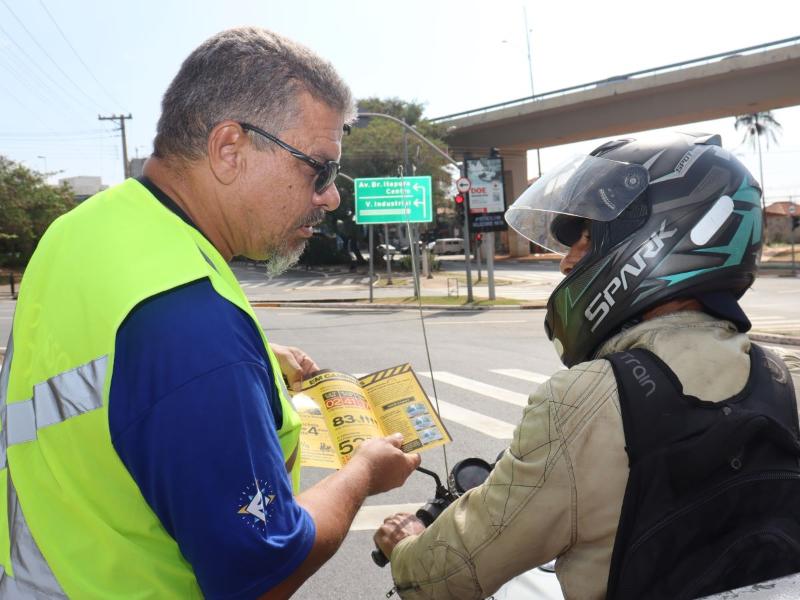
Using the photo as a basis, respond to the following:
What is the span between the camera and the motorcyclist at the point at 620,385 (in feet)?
5.02

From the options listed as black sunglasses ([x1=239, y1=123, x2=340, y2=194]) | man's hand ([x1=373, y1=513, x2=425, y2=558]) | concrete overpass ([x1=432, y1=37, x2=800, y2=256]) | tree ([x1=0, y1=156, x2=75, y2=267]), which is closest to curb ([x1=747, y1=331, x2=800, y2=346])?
man's hand ([x1=373, y1=513, x2=425, y2=558])

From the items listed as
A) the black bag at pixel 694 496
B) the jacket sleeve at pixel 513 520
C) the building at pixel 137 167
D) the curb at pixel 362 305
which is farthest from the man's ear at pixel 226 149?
the curb at pixel 362 305

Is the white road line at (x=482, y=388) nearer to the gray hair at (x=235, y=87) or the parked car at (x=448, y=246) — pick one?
the gray hair at (x=235, y=87)

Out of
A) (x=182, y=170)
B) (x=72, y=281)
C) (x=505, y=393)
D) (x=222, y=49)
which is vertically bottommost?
(x=505, y=393)

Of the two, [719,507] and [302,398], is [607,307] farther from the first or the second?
[302,398]

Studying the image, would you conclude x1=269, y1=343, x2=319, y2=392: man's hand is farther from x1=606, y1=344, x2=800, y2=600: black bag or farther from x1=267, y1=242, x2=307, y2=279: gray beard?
x1=606, y1=344, x2=800, y2=600: black bag

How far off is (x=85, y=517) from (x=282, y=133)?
87 cm

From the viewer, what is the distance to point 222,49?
1.60m

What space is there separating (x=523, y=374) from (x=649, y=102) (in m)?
27.5

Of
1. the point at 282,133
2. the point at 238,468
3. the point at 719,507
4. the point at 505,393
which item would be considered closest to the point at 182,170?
the point at 282,133

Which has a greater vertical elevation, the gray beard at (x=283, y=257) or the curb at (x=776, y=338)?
the gray beard at (x=283, y=257)

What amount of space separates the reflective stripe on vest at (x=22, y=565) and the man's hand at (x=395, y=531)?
839 millimetres

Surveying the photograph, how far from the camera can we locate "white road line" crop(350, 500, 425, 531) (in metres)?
4.88

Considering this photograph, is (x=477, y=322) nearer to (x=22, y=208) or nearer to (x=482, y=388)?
(x=482, y=388)
